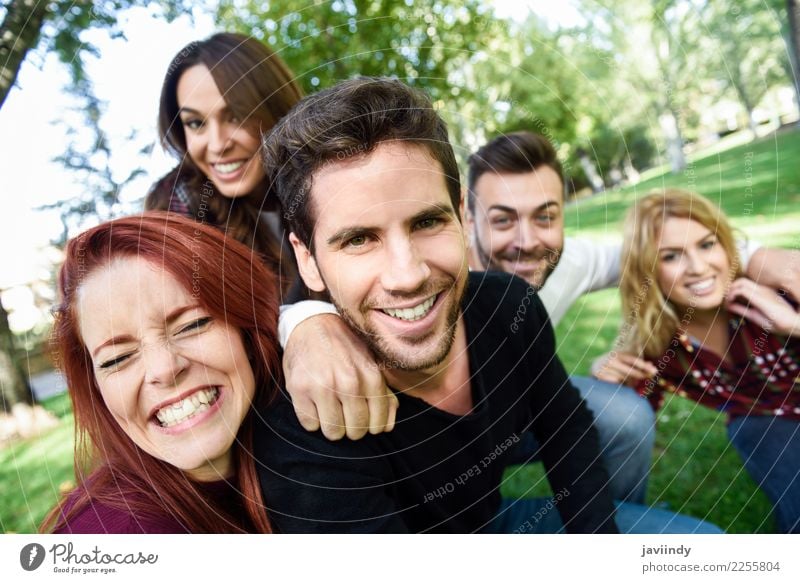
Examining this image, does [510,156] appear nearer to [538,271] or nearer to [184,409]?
[538,271]

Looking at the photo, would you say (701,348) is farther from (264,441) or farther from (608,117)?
(264,441)

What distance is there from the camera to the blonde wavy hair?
849mm

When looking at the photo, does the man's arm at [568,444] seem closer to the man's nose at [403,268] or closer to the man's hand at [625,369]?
the man's hand at [625,369]

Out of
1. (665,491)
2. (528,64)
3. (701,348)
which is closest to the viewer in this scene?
(528,64)

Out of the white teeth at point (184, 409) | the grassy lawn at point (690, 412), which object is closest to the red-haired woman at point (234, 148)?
the white teeth at point (184, 409)

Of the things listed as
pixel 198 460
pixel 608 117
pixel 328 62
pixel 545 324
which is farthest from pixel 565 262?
pixel 198 460

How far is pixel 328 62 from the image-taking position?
779mm

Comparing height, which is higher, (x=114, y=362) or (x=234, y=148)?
(x=234, y=148)

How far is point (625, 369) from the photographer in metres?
0.91

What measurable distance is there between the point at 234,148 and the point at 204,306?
21 centimetres

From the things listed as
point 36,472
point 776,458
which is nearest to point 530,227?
point 776,458

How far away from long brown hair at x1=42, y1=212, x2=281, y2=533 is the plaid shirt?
0.60 metres

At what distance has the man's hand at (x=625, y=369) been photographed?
905 millimetres
